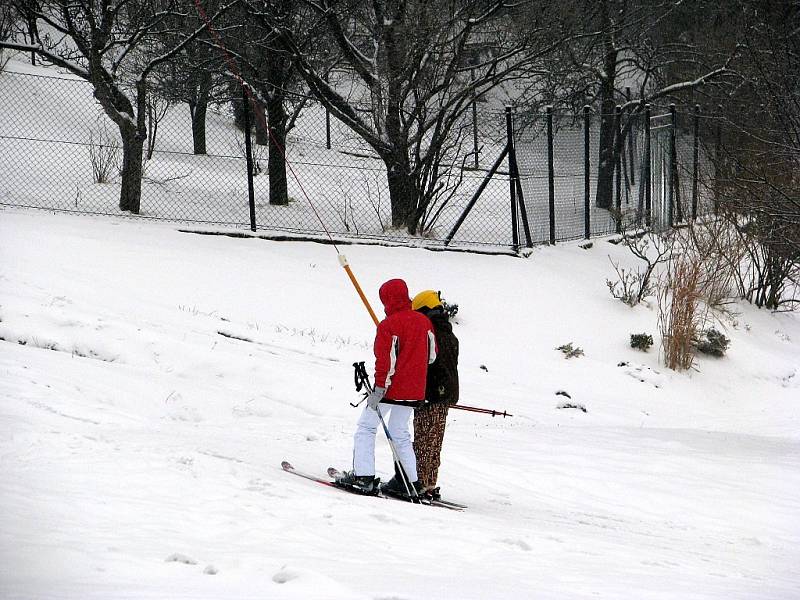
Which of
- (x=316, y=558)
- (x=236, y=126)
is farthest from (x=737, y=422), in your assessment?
(x=236, y=126)

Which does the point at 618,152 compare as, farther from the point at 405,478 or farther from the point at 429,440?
the point at 405,478

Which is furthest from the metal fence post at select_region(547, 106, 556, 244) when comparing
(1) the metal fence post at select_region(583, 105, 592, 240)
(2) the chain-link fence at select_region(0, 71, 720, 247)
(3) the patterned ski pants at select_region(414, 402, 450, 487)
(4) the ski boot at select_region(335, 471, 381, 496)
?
(4) the ski boot at select_region(335, 471, 381, 496)

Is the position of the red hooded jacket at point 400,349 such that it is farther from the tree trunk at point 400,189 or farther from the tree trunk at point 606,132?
the tree trunk at point 606,132

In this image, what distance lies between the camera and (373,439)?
6.47 metres

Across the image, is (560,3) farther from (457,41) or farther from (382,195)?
(382,195)

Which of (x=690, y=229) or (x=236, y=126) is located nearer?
(x=690, y=229)

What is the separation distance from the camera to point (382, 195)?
18.9 m

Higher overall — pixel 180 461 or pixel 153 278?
pixel 153 278

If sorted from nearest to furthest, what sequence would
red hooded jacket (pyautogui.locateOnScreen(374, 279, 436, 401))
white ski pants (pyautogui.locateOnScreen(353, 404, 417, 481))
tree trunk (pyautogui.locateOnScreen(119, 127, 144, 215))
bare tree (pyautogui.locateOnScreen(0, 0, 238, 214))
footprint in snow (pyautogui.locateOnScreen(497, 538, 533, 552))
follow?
footprint in snow (pyautogui.locateOnScreen(497, 538, 533, 552)) → red hooded jacket (pyautogui.locateOnScreen(374, 279, 436, 401)) → white ski pants (pyautogui.locateOnScreen(353, 404, 417, 481)) → bare tree (pyautogui.locateOnScreen(0, 0, 238, 214)) → tree trunk (pyautogui.locateOnScreen(119, 127, 144, 215))

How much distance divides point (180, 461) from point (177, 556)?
2010mm

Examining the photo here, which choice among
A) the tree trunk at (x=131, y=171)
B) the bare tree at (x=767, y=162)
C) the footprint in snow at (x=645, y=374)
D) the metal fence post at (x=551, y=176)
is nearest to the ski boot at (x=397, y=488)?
the bare tree at (x=767, y=162)

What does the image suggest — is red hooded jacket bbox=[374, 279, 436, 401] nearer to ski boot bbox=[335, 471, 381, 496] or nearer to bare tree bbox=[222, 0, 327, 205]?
ski boot bbox=[335, 471, 381, 496]

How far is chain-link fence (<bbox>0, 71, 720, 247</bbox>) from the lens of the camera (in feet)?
50.2

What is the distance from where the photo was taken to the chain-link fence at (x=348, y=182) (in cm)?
1530
